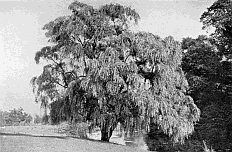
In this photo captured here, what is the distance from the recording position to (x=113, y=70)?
44.0ft

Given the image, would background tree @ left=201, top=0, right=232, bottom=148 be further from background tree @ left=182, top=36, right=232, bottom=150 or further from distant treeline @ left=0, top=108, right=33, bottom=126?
distant treeline @ left=0, top=108, right=33, bottom=126

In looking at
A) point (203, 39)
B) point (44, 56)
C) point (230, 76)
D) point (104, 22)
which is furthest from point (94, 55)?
point (203, 39)

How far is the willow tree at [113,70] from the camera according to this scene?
13625 millimetres

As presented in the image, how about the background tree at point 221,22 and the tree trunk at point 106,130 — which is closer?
the tree trunk at point 106,130

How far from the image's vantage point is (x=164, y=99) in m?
14.3

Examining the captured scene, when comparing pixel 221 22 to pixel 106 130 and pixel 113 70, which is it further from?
pixel 106 130

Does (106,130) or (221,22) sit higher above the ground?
(221,22)

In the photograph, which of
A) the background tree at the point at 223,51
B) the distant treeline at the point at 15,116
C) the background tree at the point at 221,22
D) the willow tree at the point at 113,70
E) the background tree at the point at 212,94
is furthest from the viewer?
the distant treeline at the point at 15,116

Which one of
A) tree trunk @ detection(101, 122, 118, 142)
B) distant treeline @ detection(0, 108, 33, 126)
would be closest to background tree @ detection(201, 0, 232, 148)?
tree trunk @ detection(101, 122, 118, 142)

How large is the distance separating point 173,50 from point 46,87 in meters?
6.73

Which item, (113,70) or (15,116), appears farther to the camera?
(15,116)

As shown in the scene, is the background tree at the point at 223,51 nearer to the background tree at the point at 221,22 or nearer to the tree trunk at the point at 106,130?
the background tree at the point at 221,22

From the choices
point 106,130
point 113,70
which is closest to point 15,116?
point 106,130

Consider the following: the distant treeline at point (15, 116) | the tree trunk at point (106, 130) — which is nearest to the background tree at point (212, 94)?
the tree trunk at point (106, 130)
